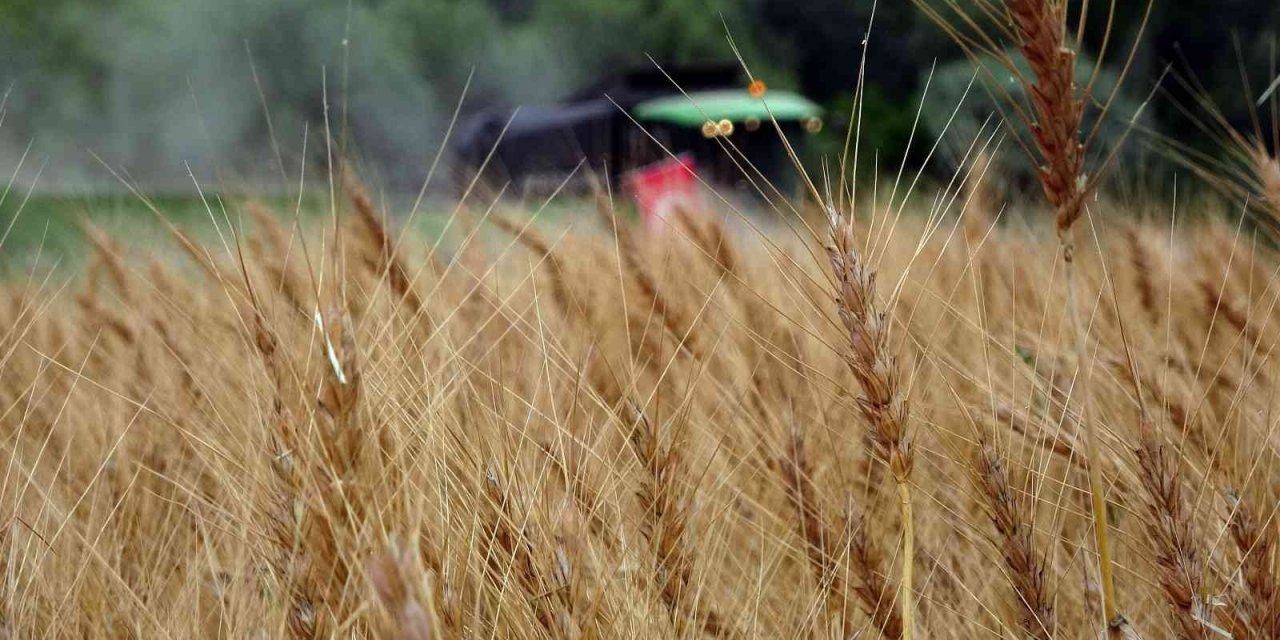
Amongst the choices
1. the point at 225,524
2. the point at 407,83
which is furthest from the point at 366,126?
the point at 225,524

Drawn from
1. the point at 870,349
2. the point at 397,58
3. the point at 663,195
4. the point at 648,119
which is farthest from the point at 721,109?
the point at 870,349

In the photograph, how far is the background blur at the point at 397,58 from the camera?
10.0 metres

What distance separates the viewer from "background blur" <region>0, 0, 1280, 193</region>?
10.0m

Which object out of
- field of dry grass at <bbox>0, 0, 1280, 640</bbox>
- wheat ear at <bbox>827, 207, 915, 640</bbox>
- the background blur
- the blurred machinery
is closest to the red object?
field of dry grass at <bbox>0, 0, 1280, 640</bbox>

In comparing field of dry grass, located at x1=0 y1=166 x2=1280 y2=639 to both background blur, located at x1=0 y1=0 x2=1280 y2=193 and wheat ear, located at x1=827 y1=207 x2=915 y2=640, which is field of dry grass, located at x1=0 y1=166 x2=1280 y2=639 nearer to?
wheat ear, located at x1=827 y1=207 x2=915 y2=640

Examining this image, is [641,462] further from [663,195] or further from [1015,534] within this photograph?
[663,195]

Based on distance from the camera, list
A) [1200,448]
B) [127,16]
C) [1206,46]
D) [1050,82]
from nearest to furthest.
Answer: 1. [1050,82]
2. [1200,448]
3. [1206,46]
4. [127,16]

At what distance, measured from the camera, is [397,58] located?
1260 cm

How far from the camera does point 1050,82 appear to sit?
0.58 m

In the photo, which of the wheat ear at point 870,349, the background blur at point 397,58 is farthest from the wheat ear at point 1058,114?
the background blur at point 397,58

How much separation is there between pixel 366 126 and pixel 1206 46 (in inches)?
324

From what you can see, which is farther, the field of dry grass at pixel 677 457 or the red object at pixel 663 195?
Result: the red object at pixel 663 195

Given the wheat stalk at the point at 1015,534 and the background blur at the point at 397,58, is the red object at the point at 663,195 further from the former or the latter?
the background blur at the point at 397,58

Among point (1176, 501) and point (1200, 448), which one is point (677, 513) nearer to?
point (1176, 501)
